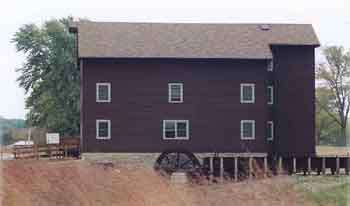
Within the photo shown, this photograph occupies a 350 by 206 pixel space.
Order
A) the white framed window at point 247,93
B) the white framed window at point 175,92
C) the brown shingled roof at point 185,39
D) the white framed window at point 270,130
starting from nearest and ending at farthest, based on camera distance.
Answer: the white framed window at point 175,92, the white framed window at point 247,93, the brown shingled roof at point 185,39, the white framed window at point 270,130

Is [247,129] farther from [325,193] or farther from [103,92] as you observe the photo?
[325,193]

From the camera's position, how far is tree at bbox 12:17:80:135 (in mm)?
59969

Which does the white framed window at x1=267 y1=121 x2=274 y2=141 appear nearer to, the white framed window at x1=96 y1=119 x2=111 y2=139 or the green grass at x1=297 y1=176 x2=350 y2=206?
the white framed window at x1=96 y1=119 x2=111 y2=139

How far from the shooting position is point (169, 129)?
40812 mm

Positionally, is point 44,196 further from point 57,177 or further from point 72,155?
point 72,155

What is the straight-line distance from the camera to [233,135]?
4106 cm

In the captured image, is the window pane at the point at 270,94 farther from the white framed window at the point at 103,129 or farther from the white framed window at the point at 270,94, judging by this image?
the white framed window at the point at 103,129

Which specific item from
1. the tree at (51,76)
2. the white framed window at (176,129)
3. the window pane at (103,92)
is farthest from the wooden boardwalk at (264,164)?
the tree at (51,76)

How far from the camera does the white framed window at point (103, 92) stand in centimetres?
4056

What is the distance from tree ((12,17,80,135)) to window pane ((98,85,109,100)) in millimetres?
19373

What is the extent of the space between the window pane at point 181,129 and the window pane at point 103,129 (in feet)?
12.2

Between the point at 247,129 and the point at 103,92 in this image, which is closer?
the point at 103,92

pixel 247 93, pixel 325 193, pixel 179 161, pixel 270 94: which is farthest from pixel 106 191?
pixel 270 94

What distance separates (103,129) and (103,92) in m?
1.91
